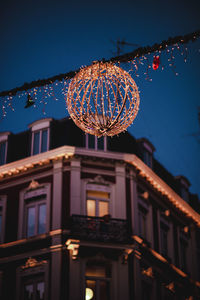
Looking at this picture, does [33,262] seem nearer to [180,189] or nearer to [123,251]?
[123,251]

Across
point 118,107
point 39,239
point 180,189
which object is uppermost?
point 180,189

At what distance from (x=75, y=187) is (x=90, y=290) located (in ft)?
12.9

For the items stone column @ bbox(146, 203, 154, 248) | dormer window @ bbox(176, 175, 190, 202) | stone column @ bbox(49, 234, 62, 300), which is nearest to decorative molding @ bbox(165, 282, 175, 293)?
stone column @ bbox(146, 203, 154, 248)

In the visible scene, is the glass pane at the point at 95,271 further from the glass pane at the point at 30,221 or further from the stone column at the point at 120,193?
the glass pane at the point at 30,221

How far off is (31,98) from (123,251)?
38.4ft

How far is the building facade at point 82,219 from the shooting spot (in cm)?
1936

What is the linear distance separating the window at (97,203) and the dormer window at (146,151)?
A: 3865 mm

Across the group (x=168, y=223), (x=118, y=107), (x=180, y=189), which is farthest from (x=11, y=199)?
(x=118, y=107)

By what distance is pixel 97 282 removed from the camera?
1931 cm

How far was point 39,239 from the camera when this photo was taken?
66.4ft

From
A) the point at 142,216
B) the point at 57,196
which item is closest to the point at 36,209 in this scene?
the point at 57,196

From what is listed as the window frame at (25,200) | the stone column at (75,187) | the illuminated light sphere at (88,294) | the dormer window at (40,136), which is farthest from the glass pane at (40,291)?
the dormer window at (40,136)

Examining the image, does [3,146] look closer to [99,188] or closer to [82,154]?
A: [82,154]

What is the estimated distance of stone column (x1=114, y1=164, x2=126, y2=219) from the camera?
2077 cm
